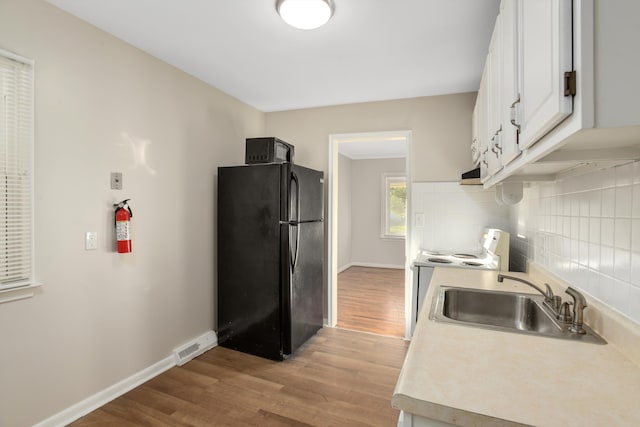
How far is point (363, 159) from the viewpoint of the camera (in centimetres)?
728

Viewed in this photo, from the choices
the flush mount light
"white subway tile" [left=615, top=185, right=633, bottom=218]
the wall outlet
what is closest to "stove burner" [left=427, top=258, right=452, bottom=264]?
"white subway tile" [left=615, top=185, right=633, bottom=218]

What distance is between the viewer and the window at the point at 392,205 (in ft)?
23.2

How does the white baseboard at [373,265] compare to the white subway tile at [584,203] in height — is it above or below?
below

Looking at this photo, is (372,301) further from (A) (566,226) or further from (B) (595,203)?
(B) (595,203)

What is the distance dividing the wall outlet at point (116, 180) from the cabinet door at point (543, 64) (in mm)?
2307

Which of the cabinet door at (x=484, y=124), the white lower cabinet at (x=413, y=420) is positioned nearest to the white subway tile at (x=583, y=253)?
the cabinet door at (x=484, y=124)

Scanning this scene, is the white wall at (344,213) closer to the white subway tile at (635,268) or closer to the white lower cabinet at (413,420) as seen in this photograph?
the white subway tile at (635,268)

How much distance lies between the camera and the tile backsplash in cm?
99

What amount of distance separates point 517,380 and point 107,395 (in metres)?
2.43

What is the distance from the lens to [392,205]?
281 inches

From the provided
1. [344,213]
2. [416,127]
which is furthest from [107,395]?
[344,213]

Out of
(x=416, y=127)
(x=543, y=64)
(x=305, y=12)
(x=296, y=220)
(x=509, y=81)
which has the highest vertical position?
(x=305, y=12)

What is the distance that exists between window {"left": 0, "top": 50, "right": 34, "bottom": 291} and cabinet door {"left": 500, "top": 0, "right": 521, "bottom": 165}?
2.26 m

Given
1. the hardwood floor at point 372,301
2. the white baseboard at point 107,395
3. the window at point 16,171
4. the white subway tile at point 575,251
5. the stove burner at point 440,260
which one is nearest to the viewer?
the white subway tile at point 575,251
